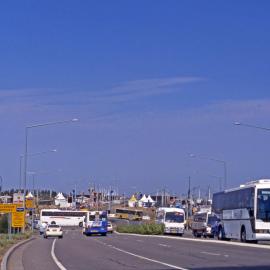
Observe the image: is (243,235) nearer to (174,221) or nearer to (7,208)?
(7,208)

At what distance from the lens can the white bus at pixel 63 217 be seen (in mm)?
127562

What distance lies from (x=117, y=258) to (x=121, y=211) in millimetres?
130451

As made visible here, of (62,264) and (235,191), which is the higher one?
(235,191)

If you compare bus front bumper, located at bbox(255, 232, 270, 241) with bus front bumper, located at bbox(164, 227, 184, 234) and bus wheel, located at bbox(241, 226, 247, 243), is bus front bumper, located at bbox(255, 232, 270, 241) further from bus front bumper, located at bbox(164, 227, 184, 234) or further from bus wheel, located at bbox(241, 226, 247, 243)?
bus front bumper, located at bbox(164, 227, 184, 234)

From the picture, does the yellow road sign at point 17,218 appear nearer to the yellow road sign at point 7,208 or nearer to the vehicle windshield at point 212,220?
the yellow road sign at point 7,208

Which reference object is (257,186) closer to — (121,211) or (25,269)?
(25,269)

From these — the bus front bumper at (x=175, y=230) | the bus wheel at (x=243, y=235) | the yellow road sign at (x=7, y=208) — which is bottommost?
the bus front bumper at (x=175, y=230)

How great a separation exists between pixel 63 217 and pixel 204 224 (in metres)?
63.3

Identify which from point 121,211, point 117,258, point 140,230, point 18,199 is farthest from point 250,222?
point 121,211

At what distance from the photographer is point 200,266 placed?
26.2 metres

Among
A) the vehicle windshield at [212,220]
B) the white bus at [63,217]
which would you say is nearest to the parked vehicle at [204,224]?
the vehicle windshield at [212,220]

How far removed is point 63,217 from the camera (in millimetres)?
130500

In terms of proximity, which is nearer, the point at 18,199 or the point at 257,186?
the point at 257,186

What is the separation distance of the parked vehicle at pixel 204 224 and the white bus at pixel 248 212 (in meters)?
11.5
